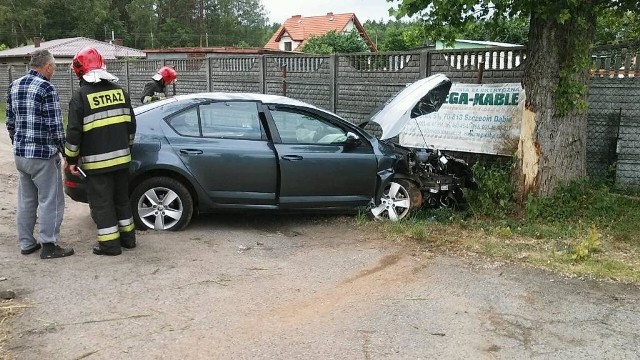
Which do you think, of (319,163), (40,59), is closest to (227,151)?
(319,163)

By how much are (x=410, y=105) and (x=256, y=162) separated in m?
2.05

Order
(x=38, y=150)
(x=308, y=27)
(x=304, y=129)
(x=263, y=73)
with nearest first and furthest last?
(x=38, y=150), (x=304, y=129), (x=263, y=73), (x=308, y=27)

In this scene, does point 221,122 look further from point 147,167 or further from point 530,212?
point 530,212

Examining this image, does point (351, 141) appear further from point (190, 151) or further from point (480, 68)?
point (480, 68)

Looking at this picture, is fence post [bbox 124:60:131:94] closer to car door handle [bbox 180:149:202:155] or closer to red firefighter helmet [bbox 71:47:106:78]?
car door handle [bbox 180:149:202:155]

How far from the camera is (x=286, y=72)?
12.2 m

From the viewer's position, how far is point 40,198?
5.62 m

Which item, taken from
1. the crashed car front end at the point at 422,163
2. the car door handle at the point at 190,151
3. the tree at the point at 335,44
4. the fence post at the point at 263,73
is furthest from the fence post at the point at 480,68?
the tree at the point at 335,44

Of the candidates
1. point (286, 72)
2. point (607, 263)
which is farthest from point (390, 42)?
point (607, 263)

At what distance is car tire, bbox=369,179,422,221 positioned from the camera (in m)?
7.48

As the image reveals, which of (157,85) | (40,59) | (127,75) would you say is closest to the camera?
(40,59)

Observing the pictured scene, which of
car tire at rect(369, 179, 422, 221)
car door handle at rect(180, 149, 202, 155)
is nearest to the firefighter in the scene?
car door handle at rect(180, 149, 202, 155)

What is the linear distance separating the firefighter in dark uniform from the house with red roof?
5552 centimetres

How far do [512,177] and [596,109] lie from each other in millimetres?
1524
